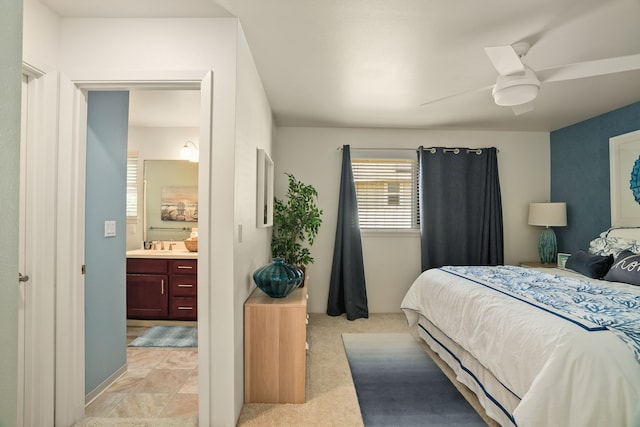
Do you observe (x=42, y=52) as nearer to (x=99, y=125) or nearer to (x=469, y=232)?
(x=99, y=125)

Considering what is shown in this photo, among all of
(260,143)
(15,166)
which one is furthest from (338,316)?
(15,166)

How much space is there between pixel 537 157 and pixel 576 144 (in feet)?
1.62

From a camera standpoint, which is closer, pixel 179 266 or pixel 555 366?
pixel 555 366

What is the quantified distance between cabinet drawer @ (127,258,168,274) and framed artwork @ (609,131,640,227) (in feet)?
16.6

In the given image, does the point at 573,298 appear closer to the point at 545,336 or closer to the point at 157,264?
→ the point at 545,336

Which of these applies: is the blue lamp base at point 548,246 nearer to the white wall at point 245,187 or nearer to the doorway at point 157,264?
the white wall at point 245,187

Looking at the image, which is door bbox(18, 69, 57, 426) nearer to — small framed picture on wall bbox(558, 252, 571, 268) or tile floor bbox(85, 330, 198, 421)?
tile floor bbox(85, 330, 198, 421)

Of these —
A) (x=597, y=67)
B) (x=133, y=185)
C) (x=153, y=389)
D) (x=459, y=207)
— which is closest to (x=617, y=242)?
(x=459, y=207)

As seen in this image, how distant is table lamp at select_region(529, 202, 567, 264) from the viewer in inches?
162

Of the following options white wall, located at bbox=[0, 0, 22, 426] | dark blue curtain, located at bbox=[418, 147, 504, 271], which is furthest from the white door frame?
dark blue curtain, located at bbox=[418, 147, 504, 271]

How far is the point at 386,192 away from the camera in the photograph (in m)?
4.59

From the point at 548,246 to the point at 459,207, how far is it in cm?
117

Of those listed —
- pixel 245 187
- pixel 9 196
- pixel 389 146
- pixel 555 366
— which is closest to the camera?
pixel 9 196

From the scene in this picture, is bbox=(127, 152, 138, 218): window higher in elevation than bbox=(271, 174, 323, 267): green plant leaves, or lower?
higher
